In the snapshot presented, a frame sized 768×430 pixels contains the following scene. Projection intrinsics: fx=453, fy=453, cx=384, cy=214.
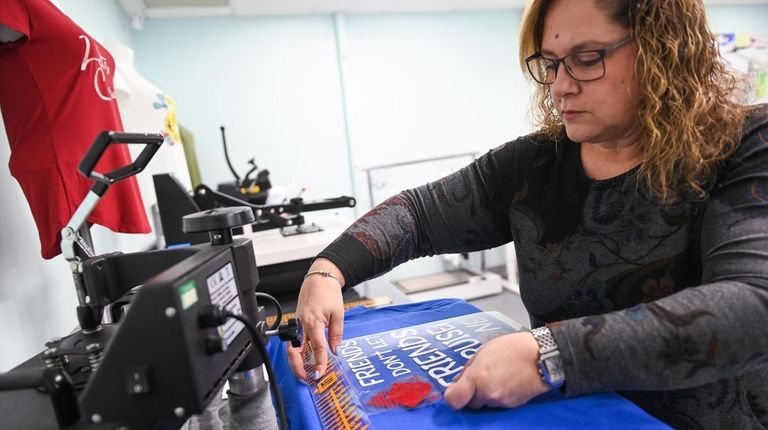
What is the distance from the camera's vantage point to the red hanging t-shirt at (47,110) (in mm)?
866

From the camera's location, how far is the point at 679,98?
0.67 metres

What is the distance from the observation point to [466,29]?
381cm

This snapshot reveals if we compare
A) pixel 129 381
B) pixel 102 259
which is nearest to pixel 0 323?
pixel 102 259

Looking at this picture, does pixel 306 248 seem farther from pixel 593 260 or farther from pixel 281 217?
pixel 593 260

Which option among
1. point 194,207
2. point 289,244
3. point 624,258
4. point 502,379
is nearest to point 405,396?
point 502,379

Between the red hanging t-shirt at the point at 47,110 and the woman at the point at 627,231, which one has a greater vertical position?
the red hanging t-shirt at the point at 47,110

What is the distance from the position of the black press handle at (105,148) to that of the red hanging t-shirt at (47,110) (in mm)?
390

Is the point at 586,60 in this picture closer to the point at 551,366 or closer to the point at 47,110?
the point at 551,366

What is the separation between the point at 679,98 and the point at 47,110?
3.70 feet

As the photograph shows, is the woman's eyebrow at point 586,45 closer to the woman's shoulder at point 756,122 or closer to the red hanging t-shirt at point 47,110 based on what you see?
the woman's shoulder at point 756,122

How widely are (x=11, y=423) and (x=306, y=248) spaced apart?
3.68ft

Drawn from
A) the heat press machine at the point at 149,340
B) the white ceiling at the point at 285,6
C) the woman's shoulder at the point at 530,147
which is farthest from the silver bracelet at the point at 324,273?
the white ceiling at the point at 285,6

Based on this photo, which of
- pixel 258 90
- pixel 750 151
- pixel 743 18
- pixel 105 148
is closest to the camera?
pixel 105 148

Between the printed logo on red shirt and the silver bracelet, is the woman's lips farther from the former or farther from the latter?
the printed logo on red shirt
